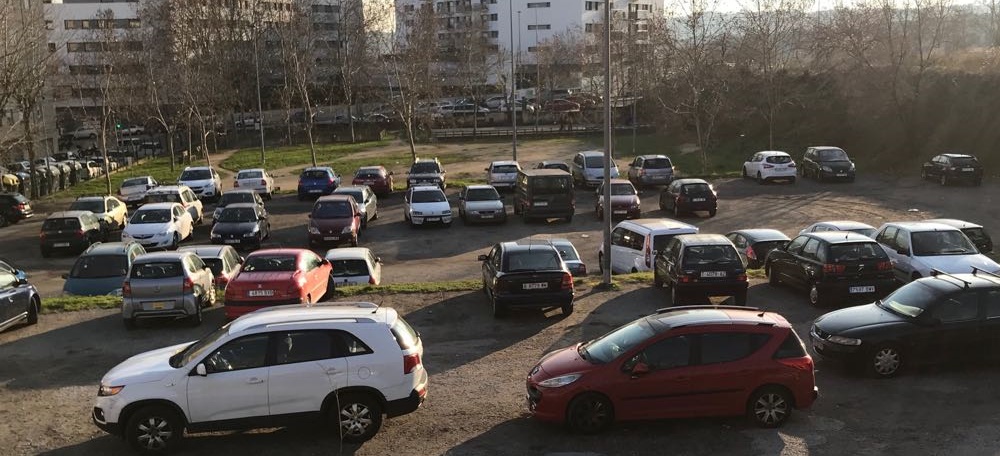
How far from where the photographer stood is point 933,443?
9.13m

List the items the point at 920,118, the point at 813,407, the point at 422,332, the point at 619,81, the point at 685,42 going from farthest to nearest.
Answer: the point at 619,81, the point at 685,42, the point at 920,118, the point at 422,332, the point at 813,407

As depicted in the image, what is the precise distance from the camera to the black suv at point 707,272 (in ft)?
50.5

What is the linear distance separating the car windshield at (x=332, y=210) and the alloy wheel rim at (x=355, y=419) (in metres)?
17.4

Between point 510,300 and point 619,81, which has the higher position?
point 619,81

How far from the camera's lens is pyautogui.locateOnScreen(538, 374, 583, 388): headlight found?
9359 millimetres

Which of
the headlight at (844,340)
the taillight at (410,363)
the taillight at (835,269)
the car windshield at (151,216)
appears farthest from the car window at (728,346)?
the car windshield at (151,216)

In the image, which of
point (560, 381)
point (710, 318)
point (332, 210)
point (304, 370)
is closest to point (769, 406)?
point (710, 318)

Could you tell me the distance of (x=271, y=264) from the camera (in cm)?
1549

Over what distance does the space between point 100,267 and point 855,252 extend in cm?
1590

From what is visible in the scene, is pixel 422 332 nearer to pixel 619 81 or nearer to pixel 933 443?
pixel 933 443

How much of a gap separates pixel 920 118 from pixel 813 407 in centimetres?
4059

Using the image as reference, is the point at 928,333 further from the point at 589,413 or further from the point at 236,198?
the point at 236,198

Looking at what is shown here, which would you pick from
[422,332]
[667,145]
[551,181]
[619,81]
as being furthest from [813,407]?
[619,81]

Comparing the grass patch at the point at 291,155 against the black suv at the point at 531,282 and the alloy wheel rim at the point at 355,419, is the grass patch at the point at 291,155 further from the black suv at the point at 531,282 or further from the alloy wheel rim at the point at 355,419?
the alloy wheel rim at the point at 355,419
